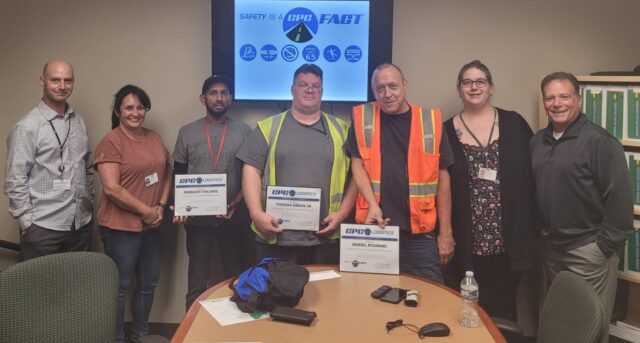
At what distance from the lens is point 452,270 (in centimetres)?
304

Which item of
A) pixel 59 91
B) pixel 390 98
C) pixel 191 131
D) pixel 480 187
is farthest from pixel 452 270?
pixel 59 91

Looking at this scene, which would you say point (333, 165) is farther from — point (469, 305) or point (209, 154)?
point (469, 305)

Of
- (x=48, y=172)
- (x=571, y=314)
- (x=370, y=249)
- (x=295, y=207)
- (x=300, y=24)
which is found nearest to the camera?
(x=571, y=314)

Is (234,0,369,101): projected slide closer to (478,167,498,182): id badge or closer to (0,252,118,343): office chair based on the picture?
(478,167,498,182): id badge

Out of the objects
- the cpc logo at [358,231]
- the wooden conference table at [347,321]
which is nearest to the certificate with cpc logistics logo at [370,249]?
the cpc logo at [358,231]

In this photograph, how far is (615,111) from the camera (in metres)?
2.96

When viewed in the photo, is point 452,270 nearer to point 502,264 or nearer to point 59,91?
point 502,264

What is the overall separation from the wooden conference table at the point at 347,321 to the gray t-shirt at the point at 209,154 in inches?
40.0

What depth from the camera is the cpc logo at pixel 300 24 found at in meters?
3.29

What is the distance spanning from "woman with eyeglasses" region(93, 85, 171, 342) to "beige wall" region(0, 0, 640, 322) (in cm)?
47

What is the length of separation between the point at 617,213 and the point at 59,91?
3.04m


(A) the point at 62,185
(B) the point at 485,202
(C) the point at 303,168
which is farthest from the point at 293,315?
(A) the point at 62,185

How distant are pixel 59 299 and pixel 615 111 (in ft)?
9.95

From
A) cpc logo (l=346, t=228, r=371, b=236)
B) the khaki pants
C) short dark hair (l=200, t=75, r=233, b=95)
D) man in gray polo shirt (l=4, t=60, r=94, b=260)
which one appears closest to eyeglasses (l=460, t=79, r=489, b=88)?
the khaki pants
